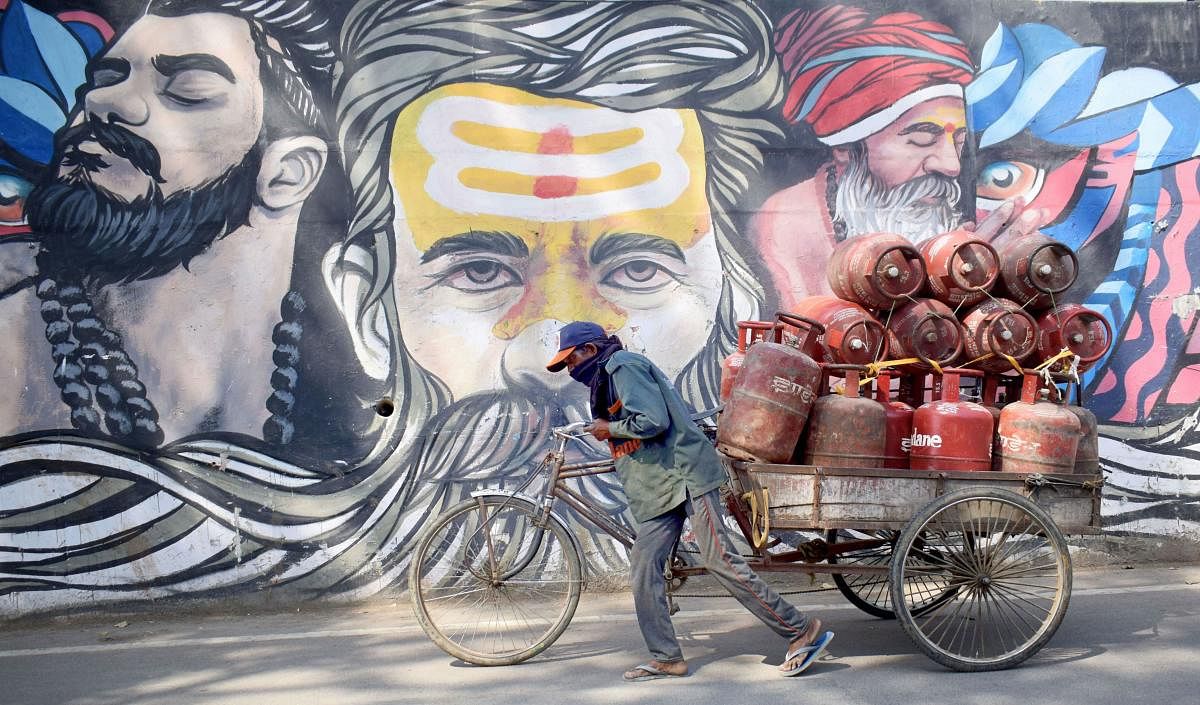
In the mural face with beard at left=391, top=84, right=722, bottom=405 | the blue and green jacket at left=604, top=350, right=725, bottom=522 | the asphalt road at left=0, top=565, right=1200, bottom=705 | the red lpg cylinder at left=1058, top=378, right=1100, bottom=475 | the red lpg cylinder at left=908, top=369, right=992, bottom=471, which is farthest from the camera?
the mural face with beard at left=391, top=84, right=722, bottom=405

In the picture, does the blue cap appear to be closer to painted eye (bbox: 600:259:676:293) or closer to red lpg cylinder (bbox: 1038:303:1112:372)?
painted eye (bbox: 600:259:676:293)

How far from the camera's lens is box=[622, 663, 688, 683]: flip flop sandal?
4.99 m

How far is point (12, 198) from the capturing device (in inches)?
267

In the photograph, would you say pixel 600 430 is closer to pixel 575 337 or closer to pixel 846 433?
pixel 575 337

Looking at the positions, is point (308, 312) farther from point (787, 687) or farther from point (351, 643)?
point (787, 687)

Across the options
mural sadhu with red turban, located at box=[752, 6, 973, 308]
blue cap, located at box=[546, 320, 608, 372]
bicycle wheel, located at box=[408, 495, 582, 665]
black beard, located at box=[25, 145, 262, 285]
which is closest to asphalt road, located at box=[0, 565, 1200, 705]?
bicycle wheel, located at box=[408, 495, 582, 665]

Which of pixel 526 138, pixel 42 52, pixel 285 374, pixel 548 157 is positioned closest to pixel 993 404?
pixel 548 157

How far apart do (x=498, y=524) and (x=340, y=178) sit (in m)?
2.95

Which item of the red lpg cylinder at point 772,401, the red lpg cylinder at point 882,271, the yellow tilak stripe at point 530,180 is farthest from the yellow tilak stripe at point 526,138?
the red lpg cylinder at point 772,401

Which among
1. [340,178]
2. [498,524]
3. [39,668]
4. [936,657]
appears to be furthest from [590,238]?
[39,668]

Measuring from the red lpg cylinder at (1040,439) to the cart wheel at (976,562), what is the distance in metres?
0.26

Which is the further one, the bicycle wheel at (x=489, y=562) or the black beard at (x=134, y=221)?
the black beard at (x=134, y=221)

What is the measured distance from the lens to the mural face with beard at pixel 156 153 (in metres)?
6.83

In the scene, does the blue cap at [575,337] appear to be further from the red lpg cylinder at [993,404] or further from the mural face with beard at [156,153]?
the mural face with beard at [156,153]
